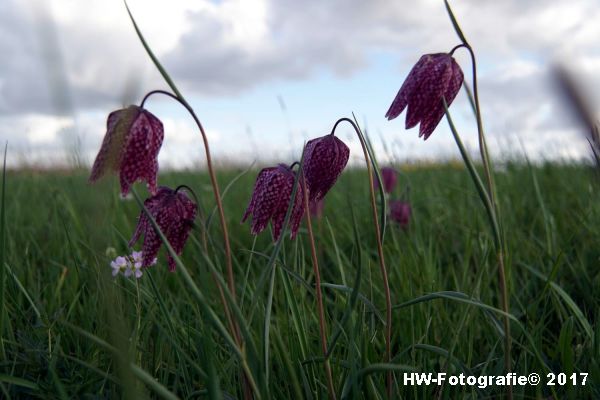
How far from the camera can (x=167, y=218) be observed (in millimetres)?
1119

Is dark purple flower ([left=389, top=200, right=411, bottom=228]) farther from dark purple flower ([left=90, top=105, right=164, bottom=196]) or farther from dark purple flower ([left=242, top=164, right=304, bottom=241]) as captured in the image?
dark purple flower ([left=90, top=105, right=164, bottom=196])

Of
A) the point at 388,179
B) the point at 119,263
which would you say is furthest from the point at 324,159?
the point at 388,179

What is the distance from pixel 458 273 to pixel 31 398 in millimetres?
1489

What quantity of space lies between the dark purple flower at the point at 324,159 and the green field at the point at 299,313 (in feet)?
0.41

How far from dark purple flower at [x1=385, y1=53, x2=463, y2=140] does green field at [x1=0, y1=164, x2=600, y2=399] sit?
0.27m

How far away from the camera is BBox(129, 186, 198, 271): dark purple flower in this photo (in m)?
1.12

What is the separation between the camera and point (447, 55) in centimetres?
120

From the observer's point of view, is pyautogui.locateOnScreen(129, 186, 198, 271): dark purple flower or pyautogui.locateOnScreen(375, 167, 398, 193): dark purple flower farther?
pyautogui.locateOnScreen(375, 167, 398, 193): dark purple flower

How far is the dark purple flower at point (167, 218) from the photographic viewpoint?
1118mm

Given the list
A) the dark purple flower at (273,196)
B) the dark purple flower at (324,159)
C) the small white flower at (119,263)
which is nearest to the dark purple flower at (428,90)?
the dark purple flower at (324,159)

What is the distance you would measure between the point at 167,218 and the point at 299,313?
0.34 meters

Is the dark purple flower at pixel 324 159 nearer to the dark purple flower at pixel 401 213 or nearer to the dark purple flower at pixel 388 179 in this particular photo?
the dark purple flower at pixel 401 213

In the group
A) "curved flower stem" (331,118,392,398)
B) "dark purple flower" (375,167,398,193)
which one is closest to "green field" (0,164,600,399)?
"curved flower stem" (331,118,392,398)

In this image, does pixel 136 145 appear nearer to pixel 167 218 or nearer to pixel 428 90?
pixel 167 218
